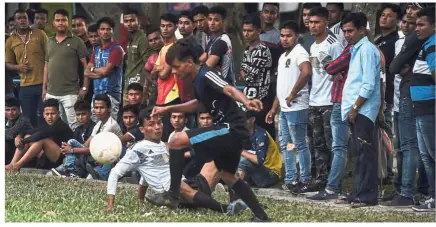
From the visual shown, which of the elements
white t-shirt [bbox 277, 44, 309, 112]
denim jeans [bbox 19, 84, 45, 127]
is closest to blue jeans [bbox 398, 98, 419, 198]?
white t-shirt [bbox 277, 44, 309, 112]

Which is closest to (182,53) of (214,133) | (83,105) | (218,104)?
(218,104)

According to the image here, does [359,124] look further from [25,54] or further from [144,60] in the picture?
[25,54]

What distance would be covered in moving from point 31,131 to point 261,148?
348cm

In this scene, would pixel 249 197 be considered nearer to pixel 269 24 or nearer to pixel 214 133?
pixel 214 133

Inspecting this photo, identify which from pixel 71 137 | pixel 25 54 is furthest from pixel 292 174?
pixel 25 54

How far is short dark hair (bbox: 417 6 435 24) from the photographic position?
35.2ft

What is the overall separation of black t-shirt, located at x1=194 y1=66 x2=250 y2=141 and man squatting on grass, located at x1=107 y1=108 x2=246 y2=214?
89 cm

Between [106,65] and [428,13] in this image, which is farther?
[106,65]

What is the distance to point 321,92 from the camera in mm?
12023

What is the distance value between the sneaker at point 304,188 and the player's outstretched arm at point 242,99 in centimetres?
298

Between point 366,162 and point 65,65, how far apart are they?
16.4 ft

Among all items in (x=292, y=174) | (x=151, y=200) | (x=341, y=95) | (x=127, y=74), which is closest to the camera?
(x=151, y=200)

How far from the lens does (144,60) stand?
45.7 feet

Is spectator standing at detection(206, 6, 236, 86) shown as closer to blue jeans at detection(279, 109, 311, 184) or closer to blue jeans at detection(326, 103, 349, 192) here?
blue jeans at detection(279, 109, 311, 184)
